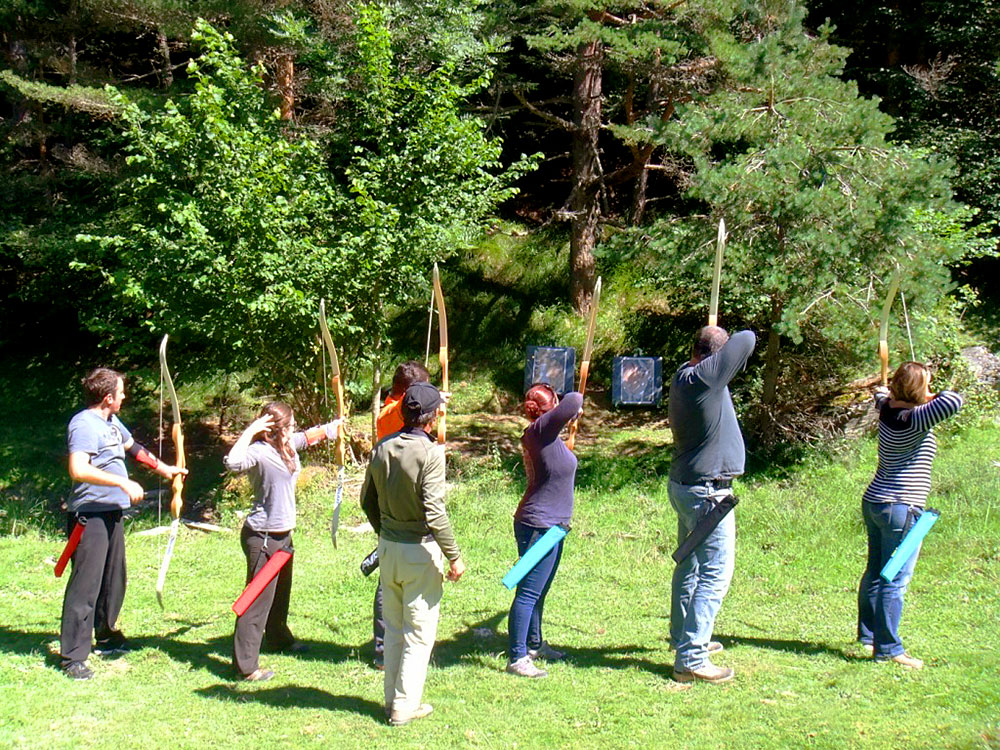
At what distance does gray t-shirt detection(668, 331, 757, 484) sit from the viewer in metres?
4.66

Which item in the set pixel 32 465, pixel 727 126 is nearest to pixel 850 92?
pixel 727 126

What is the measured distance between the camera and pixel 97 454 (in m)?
5.22

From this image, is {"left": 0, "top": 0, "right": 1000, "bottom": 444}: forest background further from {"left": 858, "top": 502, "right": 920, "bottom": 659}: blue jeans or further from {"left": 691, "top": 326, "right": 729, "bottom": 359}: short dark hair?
{"left": 691, "top": 326, "right": 729, "bottom": 359}: short dark hair

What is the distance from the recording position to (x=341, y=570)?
7539mm

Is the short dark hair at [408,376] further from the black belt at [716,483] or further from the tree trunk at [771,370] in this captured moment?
the tree trunk at [771,370]

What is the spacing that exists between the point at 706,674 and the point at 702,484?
1.02 meters

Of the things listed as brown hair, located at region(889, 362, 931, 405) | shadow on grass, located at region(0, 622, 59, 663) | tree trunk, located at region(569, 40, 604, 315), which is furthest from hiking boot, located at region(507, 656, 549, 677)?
tree trunk, located at region(569, 40, 604, 315)

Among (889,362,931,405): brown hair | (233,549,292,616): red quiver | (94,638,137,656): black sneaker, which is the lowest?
(94,638,137,656): black sneaker

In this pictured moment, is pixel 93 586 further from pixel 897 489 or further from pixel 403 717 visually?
pixel 897 489

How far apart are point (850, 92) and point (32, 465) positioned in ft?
39.0

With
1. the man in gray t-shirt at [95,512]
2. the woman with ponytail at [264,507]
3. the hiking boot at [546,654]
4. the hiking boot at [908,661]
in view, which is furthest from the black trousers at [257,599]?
the hiking boot at [908,661]

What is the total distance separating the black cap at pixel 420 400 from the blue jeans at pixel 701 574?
145 cm

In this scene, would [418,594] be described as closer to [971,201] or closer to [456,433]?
[456,433]

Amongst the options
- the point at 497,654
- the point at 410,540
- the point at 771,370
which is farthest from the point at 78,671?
the point at 771,370
